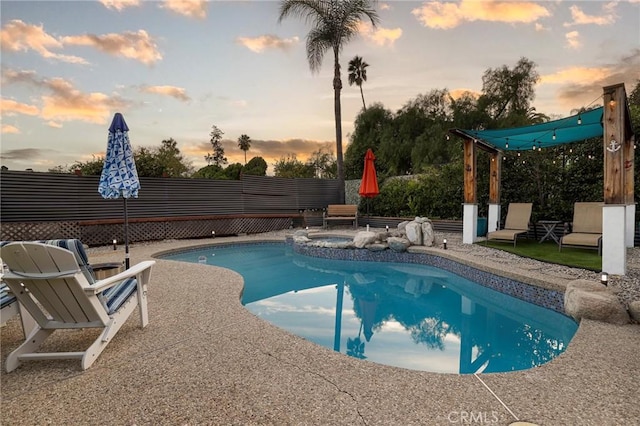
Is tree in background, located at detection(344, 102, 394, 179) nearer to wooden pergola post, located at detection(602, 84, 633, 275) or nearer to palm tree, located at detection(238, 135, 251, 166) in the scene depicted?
wooden pergola post, located at detection(602, 84, 633, 275)

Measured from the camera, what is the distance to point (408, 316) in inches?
179

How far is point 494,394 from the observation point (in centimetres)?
194

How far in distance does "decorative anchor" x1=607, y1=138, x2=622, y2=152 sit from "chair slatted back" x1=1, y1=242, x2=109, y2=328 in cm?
641

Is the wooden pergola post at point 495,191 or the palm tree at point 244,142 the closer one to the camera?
the wooden pergola post at point 495,191

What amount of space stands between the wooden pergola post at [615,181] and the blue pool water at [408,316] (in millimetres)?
1456

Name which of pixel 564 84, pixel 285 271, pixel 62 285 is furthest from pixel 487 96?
pixel 62 285

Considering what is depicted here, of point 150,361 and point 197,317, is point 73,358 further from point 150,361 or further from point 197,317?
point 197,317

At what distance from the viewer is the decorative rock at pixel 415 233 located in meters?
7.70

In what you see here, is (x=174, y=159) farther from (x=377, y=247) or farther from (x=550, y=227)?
(x=550, y=227)

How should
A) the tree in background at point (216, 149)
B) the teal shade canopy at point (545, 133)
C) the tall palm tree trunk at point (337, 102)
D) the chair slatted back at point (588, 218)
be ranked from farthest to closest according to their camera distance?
the tree in background at point (216, 149)
the tall palm tree trunk at point (337, 102)
the chair slatted back at point (588, 218)
the teal shade canopy at point (545, 133)

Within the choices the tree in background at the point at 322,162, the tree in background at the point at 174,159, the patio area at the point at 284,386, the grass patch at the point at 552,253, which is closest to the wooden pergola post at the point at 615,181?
the grass patch at the point at 552,253

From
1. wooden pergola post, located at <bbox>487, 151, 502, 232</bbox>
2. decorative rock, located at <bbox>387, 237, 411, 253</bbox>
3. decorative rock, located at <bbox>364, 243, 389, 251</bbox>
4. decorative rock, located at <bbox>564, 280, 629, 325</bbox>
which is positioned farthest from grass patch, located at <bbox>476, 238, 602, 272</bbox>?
decorative rock, located at <bbox>364, 243, 389, 251</bbox>

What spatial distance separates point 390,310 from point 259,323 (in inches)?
94.2

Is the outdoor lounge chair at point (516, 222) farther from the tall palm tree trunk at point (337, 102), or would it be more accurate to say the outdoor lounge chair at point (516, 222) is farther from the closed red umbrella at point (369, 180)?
the tall palm tree trunk at point (337, 102)
